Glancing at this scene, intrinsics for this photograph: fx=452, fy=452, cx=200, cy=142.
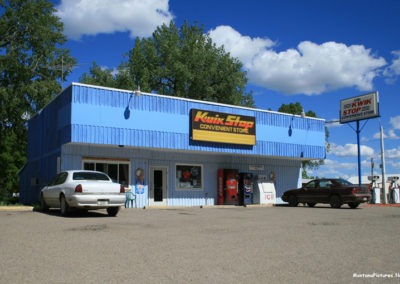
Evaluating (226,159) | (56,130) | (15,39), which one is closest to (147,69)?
(15,39)

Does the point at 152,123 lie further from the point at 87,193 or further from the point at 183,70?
the point at 183,70

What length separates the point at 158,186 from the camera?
2489 cm

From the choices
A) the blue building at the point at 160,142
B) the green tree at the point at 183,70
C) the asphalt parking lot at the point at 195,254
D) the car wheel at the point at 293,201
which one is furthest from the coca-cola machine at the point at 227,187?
the green tree at the point at 183,70

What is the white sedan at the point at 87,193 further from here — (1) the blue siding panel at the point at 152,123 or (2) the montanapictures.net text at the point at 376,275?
(2) the montanapictures.net text at the point at 376,275

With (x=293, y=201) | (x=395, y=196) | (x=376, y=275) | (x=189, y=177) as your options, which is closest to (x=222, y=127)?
(x=189, y=177)

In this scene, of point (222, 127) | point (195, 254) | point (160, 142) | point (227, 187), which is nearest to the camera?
point (195, 254)

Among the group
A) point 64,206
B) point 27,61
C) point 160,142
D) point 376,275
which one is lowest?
point 376,275

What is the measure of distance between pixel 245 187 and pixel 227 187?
1.29m

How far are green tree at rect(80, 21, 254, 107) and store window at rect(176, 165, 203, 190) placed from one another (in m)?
19.4

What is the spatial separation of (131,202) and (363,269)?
57.2ft

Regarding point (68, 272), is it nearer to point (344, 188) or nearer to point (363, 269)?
point (363, 269)

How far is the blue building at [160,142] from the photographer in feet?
70.8

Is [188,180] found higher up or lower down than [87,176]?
lower down

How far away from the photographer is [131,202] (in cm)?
2322
